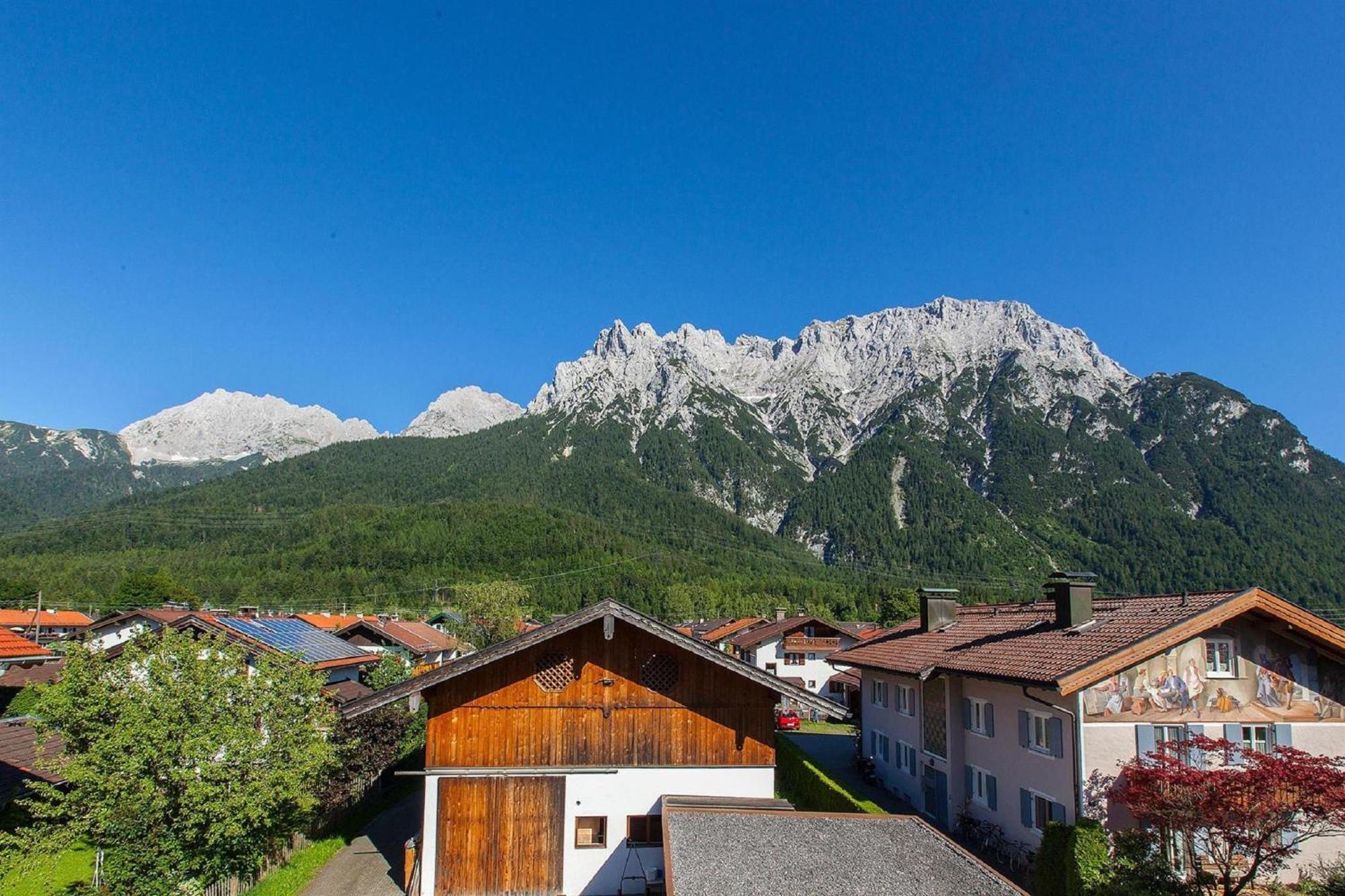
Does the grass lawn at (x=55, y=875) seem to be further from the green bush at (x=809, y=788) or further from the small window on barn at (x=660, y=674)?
the green bush at (x=809, y=788)

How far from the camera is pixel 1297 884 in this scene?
57.1 ft

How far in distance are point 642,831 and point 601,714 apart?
2.61 meters

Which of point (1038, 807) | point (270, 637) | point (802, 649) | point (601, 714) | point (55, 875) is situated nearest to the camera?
point (601, 714)

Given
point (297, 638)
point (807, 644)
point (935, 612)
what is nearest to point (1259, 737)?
point (935, 612)

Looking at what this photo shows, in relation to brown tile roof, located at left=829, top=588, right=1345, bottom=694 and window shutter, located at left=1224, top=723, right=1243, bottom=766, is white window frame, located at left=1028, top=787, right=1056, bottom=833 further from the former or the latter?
window shutter, located at left=1224, top=723, right=1243, bottom=766

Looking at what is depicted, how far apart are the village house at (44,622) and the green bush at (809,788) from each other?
6626cm

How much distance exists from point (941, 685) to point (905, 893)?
16.2m

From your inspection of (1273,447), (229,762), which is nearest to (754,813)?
(229,762)

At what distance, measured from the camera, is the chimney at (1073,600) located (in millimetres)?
21516

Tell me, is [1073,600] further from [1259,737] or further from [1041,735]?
[1259,737]

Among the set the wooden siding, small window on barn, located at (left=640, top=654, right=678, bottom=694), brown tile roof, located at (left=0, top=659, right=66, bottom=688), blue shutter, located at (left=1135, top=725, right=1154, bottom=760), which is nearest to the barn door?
the wooden siding

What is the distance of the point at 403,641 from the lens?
54031 mm

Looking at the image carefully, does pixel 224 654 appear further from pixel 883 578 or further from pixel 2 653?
pixel 883 578

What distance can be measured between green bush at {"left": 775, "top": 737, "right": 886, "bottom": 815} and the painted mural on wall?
5.96m
